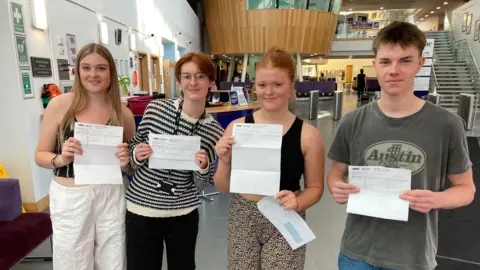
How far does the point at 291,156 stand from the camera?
140 cm

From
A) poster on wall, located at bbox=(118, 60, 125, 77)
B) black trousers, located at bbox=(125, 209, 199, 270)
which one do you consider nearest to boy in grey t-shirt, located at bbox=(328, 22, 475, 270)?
black trousers, located at bbox=(125, 209, 199, 270)

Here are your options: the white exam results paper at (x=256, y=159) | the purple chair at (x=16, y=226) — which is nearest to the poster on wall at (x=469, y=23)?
the white exam results paper at (x=256, y=159)

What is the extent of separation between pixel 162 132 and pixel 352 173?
918 millimetres

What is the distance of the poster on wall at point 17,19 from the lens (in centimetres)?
373

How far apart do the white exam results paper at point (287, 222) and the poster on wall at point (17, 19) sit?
3888 millimetres

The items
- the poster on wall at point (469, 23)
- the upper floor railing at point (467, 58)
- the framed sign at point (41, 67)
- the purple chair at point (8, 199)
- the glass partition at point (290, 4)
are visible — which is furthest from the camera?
the glass partition at point (290, 4)

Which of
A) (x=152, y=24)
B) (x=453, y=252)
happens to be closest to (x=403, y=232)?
(x=453, y=252)

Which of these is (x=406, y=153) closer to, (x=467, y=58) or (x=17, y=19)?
(x=17, y=19)

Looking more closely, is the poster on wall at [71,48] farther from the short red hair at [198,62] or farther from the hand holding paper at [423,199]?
the hand holding paper at [423,199]

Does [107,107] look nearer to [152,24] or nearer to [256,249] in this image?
[256,249]

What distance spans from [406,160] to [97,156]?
142 centimetres

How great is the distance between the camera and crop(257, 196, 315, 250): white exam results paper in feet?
4.51

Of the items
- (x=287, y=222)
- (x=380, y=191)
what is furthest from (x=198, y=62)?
(x=380, y=191)

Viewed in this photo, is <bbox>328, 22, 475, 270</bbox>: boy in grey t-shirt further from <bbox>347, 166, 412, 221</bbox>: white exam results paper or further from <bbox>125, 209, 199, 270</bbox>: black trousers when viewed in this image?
<bbox>125, 209, 199, 270</bbox>: black trousers
